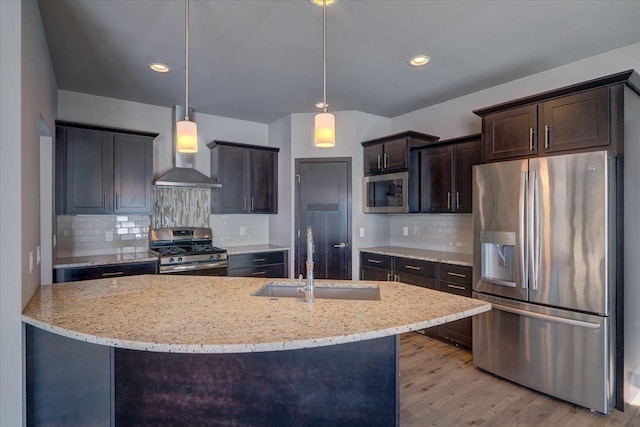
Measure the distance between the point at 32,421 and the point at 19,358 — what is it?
382mm

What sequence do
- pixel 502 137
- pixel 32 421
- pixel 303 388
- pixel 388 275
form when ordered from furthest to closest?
pixel 388 275
pixel 502 137
pixel 32 421
pixel 303 388

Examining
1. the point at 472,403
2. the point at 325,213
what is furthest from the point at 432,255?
the point at 472,403

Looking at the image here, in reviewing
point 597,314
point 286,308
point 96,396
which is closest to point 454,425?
point 597,314

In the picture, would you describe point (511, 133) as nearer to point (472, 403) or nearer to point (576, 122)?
point (576, 122)

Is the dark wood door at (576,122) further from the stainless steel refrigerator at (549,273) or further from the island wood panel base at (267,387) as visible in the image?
the island wood panel base at (267,387)

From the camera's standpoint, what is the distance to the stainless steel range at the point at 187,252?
3691 mm

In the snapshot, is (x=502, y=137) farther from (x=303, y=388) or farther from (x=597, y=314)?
(x=303, y=388)

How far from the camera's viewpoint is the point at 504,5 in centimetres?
219

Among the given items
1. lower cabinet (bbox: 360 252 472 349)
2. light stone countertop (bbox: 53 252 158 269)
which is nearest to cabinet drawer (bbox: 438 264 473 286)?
lower cabinet (bbox: 360 252 472 349)

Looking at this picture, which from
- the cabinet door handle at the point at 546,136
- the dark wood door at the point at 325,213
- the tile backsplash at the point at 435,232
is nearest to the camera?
the cabinet door handle at the point at 546,136

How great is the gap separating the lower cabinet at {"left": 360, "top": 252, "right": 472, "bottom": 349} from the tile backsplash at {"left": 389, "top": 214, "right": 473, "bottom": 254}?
0.57 m

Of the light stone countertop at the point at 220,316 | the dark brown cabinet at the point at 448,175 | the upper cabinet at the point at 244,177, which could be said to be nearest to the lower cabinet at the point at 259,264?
the upper cabinet at the point at 244,177

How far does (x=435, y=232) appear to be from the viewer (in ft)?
13.9

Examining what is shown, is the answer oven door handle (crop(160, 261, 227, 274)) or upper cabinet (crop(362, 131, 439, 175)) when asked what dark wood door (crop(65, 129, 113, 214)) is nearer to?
oven door handle (crop(160, 261, 227, 274))
